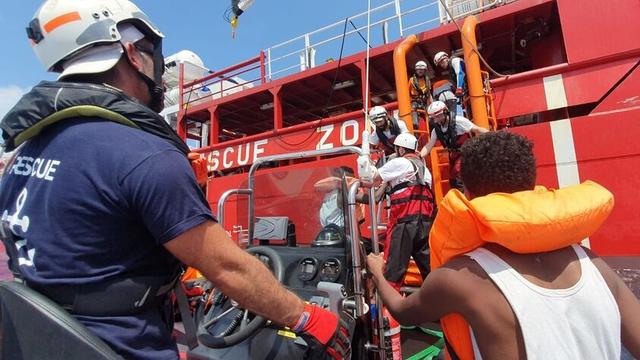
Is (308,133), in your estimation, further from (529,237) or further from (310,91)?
(529,237)

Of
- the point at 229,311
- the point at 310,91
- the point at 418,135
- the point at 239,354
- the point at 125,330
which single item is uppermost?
the point at 310,91

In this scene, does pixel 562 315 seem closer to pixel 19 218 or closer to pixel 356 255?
pixel 356 255

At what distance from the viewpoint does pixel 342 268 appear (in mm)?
1907

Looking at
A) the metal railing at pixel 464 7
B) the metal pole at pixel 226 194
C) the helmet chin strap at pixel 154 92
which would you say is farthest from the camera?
the metal railing at pixel 464 7

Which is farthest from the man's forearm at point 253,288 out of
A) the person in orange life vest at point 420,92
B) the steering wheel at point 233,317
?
the person in orange life vest at point 420,92

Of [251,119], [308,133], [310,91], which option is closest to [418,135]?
[308,133]

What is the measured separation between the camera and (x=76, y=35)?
110 cm

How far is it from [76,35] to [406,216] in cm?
279

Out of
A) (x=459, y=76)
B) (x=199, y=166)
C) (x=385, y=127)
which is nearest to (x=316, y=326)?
(x=199, y=166)

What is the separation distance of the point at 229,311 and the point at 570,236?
58.6 inches

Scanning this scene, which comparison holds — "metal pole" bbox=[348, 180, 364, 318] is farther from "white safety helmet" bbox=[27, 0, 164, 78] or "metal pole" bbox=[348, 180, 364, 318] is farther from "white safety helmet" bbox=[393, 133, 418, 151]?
"white safety helmet" bbox=[393, 133, 418, 151]

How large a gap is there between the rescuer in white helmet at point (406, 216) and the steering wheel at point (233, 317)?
1.53 meters

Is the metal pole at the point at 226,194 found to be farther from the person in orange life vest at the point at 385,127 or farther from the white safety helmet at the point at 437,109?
the person in orange life vest at the point at 385,127

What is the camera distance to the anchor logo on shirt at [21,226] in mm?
975
